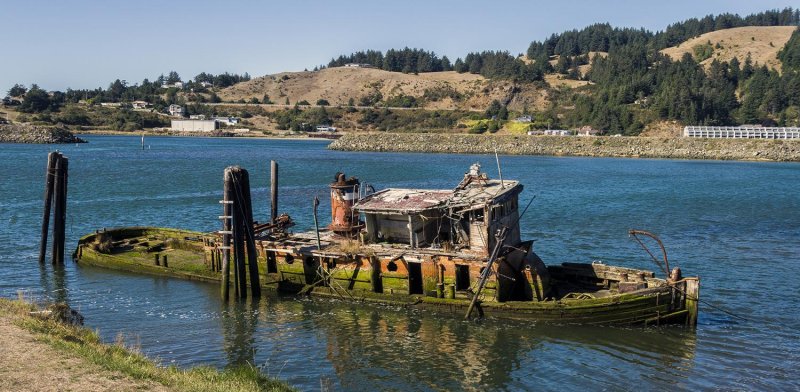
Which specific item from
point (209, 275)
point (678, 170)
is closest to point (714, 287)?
point (209, 275)

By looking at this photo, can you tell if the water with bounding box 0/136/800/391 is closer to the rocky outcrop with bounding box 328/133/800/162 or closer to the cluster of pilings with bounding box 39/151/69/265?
the cluster of pilings with bounding box 39/151/69/265

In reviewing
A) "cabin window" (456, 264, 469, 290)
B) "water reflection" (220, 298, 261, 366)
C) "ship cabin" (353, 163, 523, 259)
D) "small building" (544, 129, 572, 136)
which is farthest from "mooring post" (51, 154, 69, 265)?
"small building" (544, 129, 572, 136)

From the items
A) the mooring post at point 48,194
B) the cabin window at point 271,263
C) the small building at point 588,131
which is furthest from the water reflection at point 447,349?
the small building at point 588,131

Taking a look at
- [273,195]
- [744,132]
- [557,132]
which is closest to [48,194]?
[273,195]

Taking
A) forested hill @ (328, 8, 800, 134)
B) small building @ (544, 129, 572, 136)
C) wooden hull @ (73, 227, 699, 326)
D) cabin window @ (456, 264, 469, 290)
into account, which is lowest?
wooden hull @ (73, 227, 699, 326)

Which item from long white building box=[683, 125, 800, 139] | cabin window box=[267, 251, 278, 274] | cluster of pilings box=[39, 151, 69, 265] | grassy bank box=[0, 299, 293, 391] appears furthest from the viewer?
long white building box=[683, 125, 800, 139]

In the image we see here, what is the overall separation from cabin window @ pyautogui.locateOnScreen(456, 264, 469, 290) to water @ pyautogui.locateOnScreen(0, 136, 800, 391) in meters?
1.34

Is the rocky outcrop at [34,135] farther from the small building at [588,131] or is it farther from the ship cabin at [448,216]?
the ship cabin at [448,216]

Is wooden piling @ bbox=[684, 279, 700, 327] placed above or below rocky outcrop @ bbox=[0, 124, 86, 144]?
below

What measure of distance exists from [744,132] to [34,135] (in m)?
135

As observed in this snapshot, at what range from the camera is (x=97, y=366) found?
15.2 m

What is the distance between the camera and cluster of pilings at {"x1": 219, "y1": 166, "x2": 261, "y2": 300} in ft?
86.6

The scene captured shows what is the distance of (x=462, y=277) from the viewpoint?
82.9ft

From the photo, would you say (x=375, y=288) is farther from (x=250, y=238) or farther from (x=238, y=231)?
(x=238, y=231)
